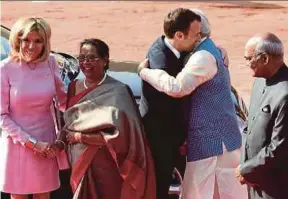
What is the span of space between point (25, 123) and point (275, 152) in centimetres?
145

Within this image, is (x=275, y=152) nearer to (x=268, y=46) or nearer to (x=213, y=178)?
(x=268, y=46)

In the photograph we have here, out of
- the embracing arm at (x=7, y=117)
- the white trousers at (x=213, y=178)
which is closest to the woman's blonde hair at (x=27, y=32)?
the embracing arm at (x=7, y=117)

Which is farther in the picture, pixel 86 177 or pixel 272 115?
pixel 86 177

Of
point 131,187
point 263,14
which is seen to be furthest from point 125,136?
point 263,14

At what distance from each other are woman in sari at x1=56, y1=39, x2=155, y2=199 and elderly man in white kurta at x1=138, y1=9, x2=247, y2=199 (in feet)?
0.73

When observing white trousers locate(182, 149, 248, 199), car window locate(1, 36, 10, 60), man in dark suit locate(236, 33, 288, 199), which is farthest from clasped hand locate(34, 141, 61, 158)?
car window locate(1, 36, 10, 60)

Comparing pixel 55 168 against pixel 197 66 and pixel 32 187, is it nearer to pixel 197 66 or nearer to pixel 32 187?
pixel 32 187

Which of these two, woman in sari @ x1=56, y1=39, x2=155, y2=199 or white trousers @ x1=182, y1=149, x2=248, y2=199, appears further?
white trousers @ x1=182, y1=149, x2=248, y2=199

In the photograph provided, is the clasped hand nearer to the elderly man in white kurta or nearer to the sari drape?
the sari drape

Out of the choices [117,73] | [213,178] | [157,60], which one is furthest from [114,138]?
[117,73]

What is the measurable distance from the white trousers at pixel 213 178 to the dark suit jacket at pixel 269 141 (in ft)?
1.17

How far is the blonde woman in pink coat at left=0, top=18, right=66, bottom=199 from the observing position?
4.36 metres

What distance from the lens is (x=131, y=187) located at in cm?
426

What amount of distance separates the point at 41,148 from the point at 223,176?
1.06 m
